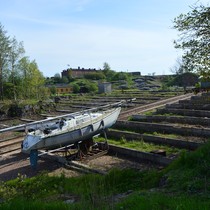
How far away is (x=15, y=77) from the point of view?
147 ft

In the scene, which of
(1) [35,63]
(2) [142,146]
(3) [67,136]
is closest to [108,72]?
(1) [35,63]

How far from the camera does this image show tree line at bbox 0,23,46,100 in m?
40.2

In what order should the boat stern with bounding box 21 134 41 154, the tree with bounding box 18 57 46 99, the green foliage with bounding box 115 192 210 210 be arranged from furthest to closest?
the tree with bounding box 18 57 46 99 < the boat stern with bounding box 21 134 41 154 < the green foliage with bounding box 115 192 210 210

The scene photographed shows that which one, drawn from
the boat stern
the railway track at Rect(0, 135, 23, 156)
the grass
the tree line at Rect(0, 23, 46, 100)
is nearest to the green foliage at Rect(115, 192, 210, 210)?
the grass

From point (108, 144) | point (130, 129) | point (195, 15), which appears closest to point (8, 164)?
point (108, 144)

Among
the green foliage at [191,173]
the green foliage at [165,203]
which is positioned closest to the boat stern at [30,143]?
the green foliage at [191,173]

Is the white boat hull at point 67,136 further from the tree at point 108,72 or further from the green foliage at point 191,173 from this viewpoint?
the tree at point 108,72

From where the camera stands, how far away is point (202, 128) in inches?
603

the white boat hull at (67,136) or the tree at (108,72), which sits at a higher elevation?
the tree at (108,72)

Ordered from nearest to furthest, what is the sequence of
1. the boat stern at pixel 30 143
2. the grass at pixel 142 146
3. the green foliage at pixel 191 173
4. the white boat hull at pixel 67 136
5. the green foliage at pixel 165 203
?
the green foliage at pixel 165 203, the green foliage at pixel 191 173, the boat stern at pixel 30 143, the white boat hull at pixel 67 136, the grass at pixel 142 146

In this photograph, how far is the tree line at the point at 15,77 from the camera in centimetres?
4016

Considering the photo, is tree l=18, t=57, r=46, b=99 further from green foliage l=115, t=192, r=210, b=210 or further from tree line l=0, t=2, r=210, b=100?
green foliage l=115, t=192, r=210, b=210

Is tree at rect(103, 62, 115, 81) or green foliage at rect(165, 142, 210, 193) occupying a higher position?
tree at rect(103, 62, 115, 81)

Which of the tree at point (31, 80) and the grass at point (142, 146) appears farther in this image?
the tree at point (31, 80)
